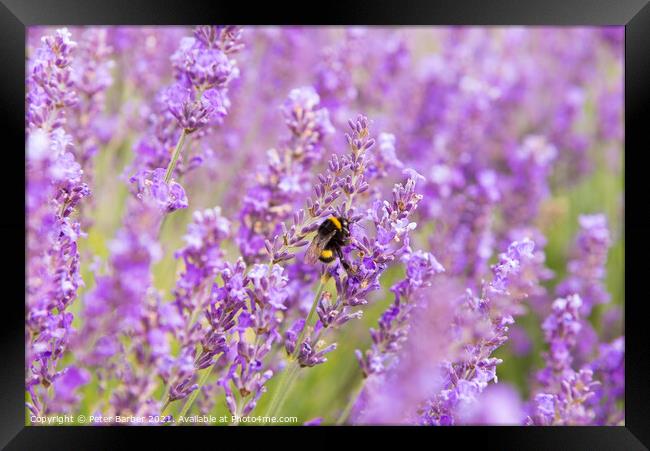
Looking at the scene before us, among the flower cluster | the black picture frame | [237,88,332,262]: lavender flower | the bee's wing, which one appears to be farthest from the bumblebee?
the flower cluster

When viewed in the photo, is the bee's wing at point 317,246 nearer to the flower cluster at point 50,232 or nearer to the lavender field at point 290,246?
the lavender field at point 290,246

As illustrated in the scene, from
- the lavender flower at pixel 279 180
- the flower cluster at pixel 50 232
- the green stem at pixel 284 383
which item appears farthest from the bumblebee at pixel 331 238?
the flower cluster at pixel 50 232

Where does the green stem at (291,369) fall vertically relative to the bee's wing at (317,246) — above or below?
below

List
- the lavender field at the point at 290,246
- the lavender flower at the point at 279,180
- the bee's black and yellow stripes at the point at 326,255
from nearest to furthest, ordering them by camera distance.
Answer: the lavender field at the point at 290,246 < the bee's black and yellow stripes at the point at 326,255 < the lavender flower at the point at 279,180

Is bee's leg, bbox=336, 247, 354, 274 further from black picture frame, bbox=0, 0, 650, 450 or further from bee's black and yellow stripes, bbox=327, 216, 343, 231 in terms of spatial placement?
black picture frame, bbox=0, 0, 650, 450

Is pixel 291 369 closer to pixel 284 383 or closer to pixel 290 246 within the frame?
pixel 284 383
